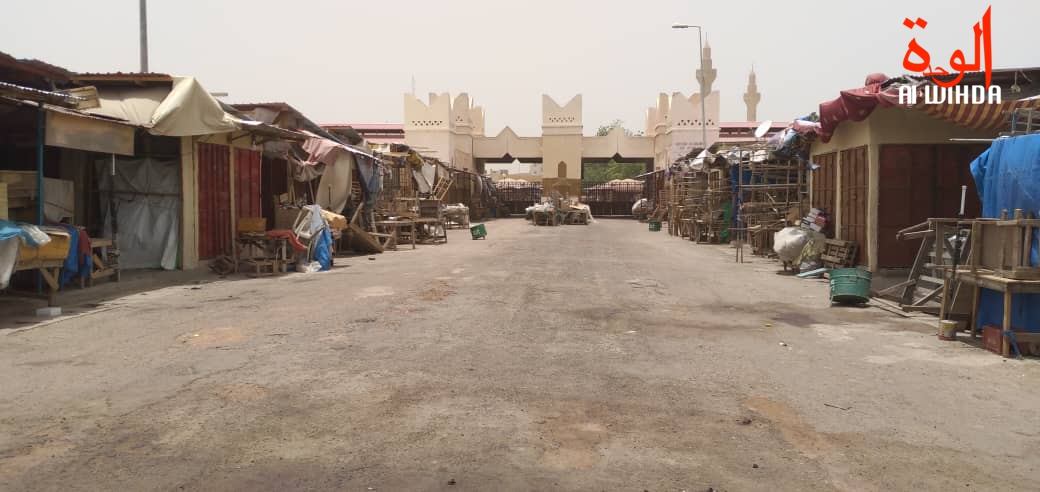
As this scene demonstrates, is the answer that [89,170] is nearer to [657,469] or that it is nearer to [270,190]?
[270,190]

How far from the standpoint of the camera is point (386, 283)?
40.0ft

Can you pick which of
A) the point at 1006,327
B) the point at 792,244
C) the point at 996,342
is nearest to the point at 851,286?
the point at 996,342

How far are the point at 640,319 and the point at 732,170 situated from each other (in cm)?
1483

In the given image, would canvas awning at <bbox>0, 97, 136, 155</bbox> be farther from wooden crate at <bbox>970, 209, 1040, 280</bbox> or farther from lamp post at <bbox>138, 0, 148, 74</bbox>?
wooden crate at <bbox>970, 209, 1040, 280</bbox>

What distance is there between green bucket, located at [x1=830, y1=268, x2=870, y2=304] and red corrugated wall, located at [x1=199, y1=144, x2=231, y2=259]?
11.0m

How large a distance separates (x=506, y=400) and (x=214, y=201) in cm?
1101

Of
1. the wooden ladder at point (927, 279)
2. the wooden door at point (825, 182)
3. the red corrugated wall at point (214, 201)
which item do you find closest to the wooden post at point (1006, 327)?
the wooden ladder at point (927, 279)

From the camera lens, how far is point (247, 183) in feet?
52.6

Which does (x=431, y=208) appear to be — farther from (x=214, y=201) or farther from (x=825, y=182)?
(x=825, y=182)

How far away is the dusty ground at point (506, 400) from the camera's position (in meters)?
3.97

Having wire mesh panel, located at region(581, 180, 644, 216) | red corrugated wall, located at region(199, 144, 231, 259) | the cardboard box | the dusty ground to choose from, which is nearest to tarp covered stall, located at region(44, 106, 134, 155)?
red corrugated wall, located at region(199, 144, 231, 259)

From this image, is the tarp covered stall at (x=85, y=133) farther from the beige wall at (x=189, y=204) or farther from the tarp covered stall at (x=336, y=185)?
the tarp covered stall at (x=336, y=185)

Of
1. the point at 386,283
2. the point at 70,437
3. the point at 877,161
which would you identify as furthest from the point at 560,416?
the point at 877,161

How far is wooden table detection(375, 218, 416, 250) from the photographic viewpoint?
20.8m
